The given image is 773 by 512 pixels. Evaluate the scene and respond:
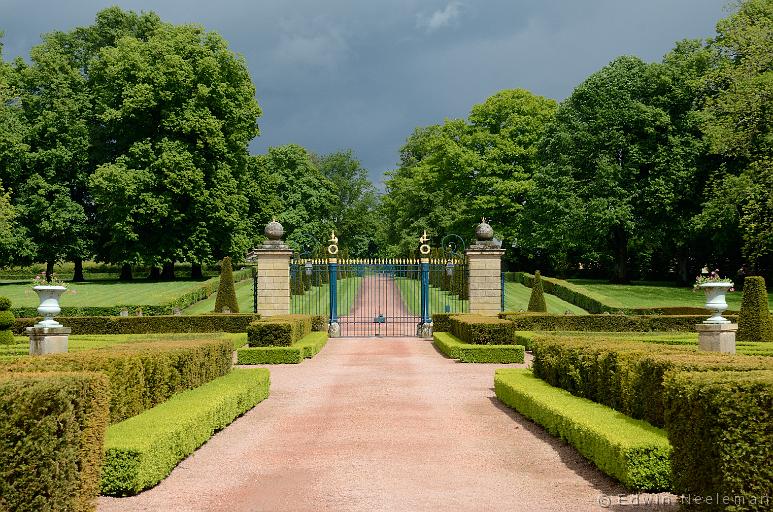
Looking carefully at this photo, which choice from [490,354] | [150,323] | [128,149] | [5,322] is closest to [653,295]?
[490,354]

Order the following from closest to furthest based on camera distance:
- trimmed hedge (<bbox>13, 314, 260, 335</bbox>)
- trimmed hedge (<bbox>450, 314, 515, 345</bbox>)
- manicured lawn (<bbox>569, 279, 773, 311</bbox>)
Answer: trimmed hedge (<bbox>450, 314, 515, 345</bbox>) < trimmed hedge (<bbox>13, 314, 260, 335</bbox>) < manicured lawn (<bbox>569, 279, 773, 311</bbox>)

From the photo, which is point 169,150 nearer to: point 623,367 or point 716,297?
point 716,297

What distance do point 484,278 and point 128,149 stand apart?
23384mm

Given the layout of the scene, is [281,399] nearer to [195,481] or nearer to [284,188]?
[195,481]

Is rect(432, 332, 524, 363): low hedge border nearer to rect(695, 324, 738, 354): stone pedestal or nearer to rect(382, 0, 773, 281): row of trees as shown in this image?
rect(695, 324, 738, 354): stone pedestal

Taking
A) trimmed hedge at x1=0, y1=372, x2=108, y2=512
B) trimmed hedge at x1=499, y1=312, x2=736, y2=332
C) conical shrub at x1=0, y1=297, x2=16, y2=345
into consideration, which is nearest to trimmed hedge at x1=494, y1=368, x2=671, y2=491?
trimmed hedge at x1=0, y1=372, x2=108, y2=512

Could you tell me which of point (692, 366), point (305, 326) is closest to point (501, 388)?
point (692, 366)

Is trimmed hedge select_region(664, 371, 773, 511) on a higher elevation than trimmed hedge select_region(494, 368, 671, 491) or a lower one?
higher

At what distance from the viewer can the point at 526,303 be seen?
118 feet

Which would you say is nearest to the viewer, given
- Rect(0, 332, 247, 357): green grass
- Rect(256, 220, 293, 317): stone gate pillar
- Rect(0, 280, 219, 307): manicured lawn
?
Rect(0, 332, 247, 357): green grass

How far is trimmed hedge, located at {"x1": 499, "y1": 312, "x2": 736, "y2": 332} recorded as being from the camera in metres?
24.7

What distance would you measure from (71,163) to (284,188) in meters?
21.0

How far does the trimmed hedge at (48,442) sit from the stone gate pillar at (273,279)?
20.8m

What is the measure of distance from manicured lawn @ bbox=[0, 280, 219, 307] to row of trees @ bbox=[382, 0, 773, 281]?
19.6 metres
